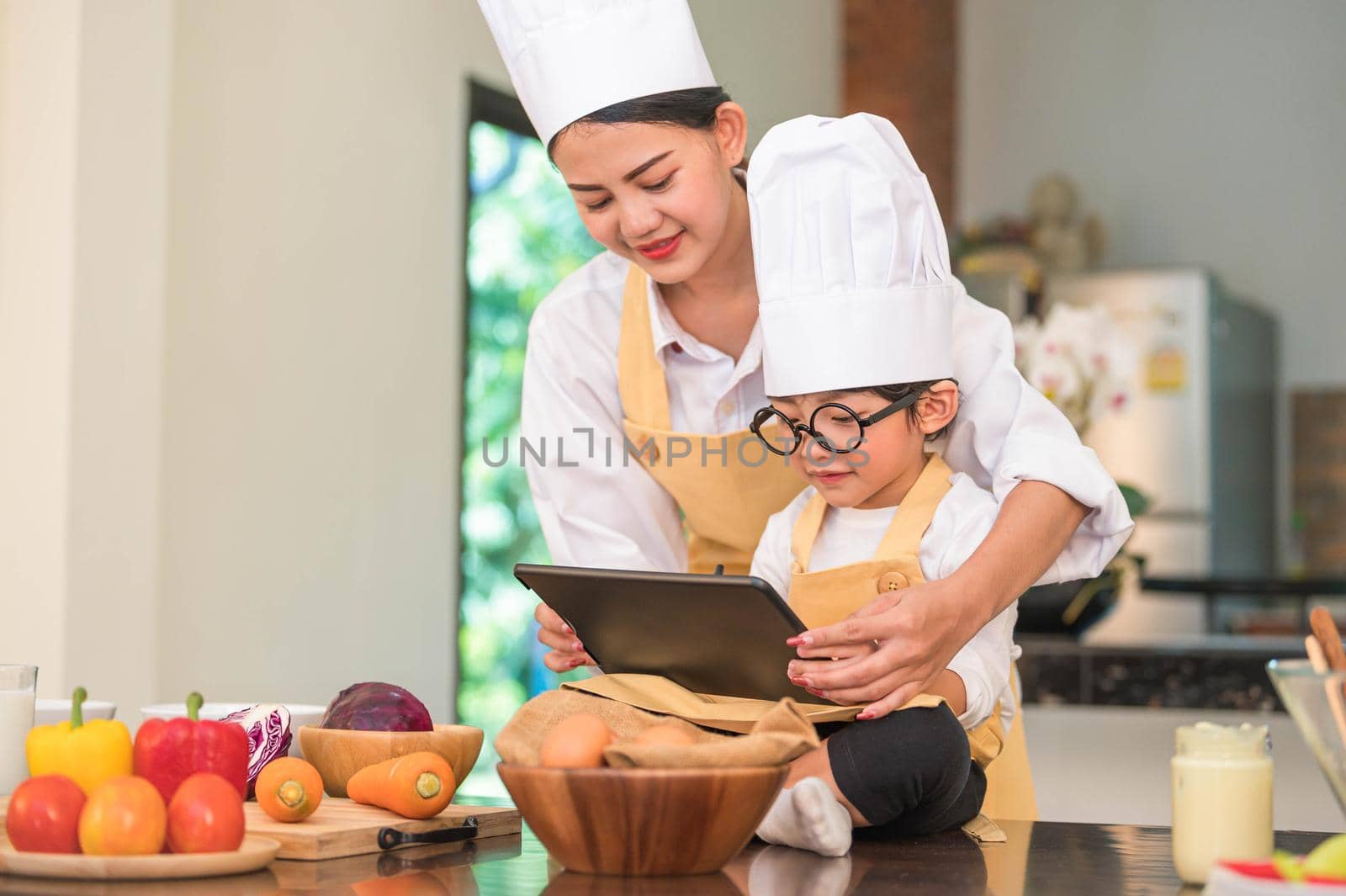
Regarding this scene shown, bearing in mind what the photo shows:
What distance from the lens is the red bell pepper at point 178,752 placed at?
3.38 ft

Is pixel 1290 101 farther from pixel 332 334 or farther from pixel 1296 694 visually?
pixel 1296 694

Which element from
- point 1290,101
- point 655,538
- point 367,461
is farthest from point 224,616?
point 1290,101

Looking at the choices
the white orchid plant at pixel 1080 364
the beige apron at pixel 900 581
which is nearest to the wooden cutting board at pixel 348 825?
the beige apron at pixel 900 581

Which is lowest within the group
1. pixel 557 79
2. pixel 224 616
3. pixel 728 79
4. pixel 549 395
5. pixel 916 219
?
pixel 224 616

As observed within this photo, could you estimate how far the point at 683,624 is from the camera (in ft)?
3.60

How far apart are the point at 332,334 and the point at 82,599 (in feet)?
3.39

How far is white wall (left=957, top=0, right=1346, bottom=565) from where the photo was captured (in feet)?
20.1

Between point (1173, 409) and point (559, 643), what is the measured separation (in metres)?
4.45

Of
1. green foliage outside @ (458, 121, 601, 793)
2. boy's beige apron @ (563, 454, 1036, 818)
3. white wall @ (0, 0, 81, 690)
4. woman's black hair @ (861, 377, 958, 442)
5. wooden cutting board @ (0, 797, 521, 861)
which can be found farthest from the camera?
green foliage outside @ (458, 121, 601, 793)

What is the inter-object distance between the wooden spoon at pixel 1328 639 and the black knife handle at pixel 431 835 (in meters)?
0.59

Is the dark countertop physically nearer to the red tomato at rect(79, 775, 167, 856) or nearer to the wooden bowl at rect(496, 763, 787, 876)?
the wooden bowl at rect(496, 763, 787, 876)

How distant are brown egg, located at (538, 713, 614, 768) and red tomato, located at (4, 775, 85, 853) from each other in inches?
11.2

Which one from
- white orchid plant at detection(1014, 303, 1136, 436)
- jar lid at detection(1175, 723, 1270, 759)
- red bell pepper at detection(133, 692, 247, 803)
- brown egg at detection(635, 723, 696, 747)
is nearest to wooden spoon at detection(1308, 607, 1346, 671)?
jar lid at detection(1175, 723, 1270, 759)

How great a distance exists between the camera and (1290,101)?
6180 millimetres
